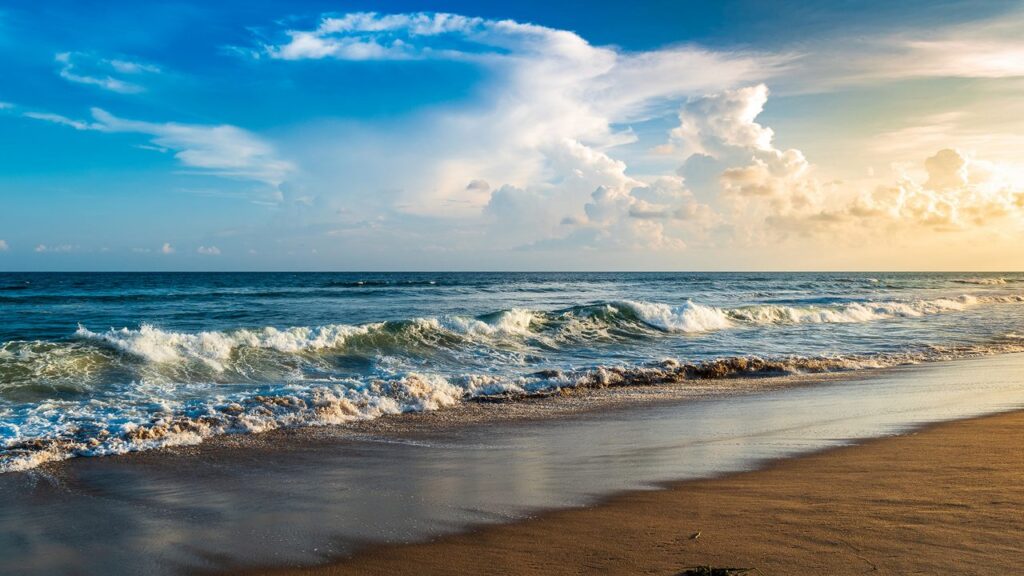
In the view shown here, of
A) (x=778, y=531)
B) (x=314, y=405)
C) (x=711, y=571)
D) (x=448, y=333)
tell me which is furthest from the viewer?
(x=448, y=333)

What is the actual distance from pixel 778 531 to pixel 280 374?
10185mm

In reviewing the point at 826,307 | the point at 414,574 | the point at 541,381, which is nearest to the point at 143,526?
the point at 414,574

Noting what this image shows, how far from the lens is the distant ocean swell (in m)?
7.54

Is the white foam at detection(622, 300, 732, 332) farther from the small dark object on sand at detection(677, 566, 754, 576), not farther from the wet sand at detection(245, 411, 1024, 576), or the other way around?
the small dark object on sand at detection(677, 566, 754, 576)

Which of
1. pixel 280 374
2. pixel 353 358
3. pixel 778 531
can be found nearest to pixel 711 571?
pixel 778 531

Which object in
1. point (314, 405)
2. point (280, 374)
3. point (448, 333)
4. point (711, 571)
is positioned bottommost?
point (280, 374)

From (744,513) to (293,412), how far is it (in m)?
6.09

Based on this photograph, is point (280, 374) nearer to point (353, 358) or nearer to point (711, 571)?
point (353, 358)

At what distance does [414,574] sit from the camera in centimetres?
372

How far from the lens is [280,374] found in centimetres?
1210

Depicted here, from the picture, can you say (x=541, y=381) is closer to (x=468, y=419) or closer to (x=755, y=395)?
(x=468, y=419)

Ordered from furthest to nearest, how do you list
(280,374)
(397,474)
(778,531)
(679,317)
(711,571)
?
(679,317) → (280,374) → (397,474) → (778,531) → (711,571)

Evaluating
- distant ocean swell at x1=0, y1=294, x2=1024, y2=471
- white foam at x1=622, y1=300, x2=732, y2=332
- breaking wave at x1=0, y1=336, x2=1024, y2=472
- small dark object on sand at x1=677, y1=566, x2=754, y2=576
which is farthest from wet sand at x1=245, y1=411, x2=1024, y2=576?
white foam at x1=622, y1=300, x2=732, y2=332

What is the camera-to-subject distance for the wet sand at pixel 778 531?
3672 millimetres
